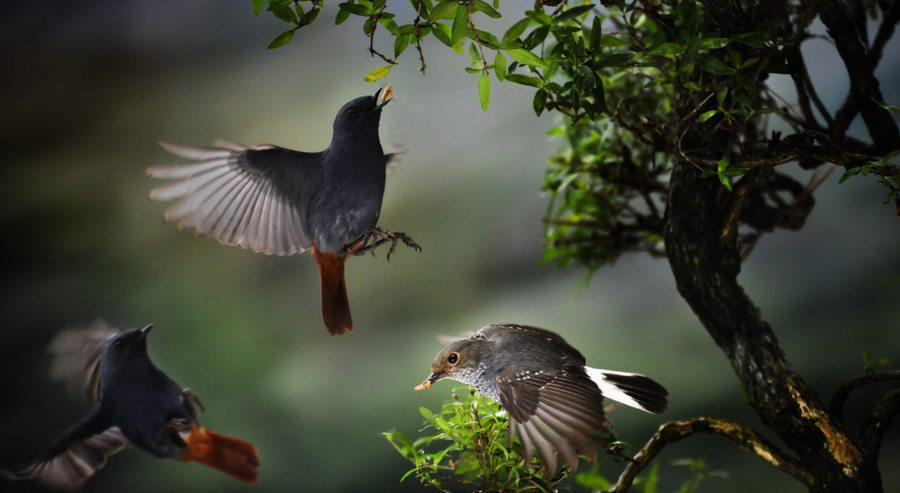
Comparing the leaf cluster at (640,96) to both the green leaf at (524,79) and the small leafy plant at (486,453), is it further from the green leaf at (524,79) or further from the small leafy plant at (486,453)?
the small leafy plant at (486,453)

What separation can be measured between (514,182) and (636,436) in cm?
64

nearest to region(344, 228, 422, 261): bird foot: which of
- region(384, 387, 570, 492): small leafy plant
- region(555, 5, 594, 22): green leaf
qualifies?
region(384, 387, 570, 492): small leafy plant

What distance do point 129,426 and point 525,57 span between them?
77cm

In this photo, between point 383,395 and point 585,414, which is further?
point 383,395

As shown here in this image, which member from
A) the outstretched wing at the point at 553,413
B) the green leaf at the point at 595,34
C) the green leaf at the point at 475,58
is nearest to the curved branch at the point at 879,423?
the outstretched wing at the point at 553,413

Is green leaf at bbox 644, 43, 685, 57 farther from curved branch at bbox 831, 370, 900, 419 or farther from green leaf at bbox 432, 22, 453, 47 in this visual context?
curved branch at bbox 831, 370, 900, 419

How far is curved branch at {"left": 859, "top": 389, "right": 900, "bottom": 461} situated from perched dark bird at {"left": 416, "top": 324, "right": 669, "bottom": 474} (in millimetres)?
410

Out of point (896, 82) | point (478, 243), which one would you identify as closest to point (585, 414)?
point (478, 243)

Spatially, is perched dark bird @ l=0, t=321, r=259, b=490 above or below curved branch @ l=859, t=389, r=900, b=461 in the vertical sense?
above

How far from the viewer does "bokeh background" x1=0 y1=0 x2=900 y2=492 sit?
1228 millimetres

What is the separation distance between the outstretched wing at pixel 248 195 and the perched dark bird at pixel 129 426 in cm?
18

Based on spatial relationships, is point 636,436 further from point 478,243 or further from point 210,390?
point 210,390

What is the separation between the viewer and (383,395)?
1.33 metres

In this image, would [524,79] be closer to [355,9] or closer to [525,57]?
[525,57]
